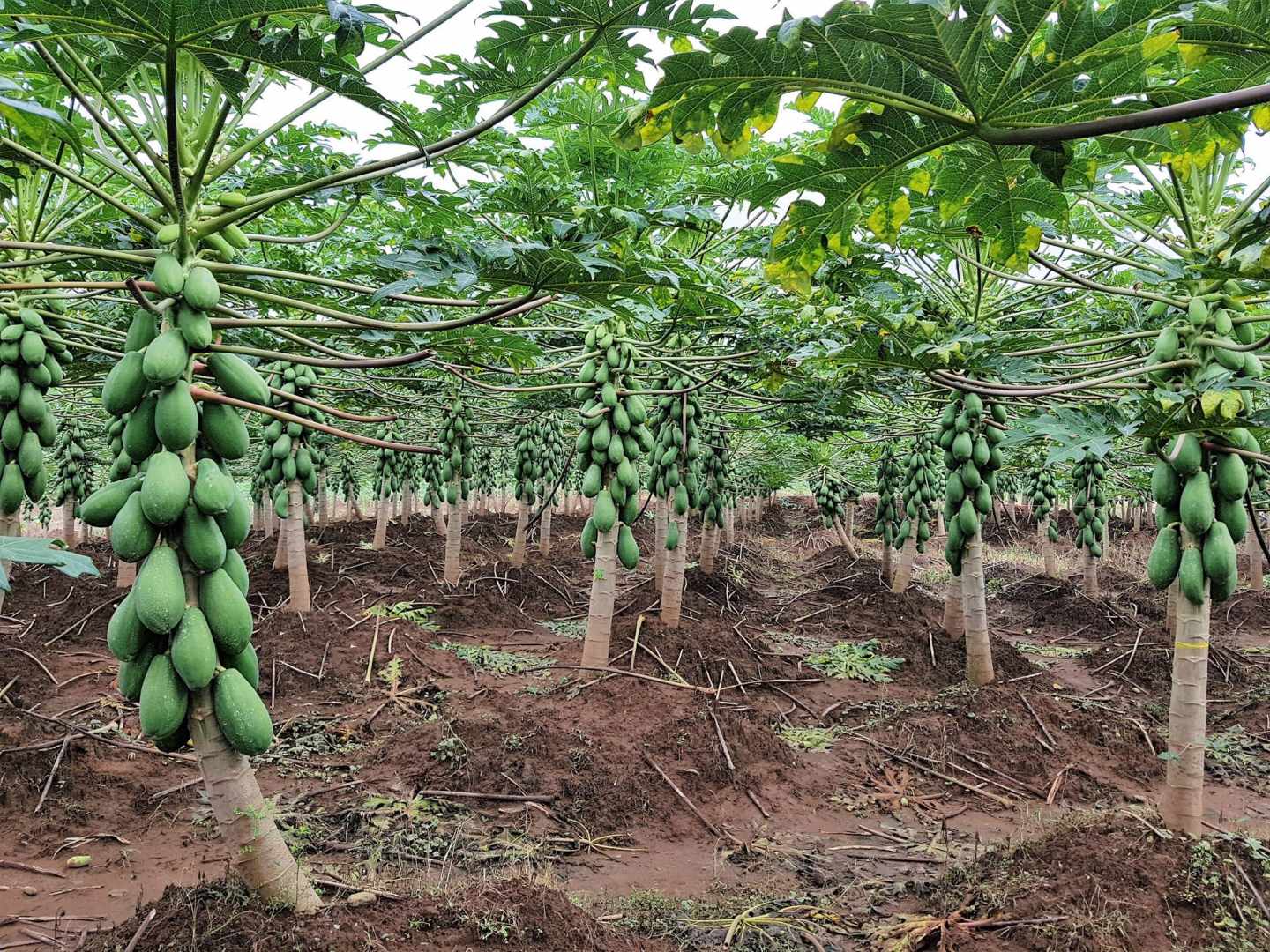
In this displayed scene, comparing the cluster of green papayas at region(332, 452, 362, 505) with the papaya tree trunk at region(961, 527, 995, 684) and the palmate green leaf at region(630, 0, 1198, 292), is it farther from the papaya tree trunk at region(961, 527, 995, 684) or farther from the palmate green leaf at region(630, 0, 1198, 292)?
the palmate green leaf at region(630, 0, 1198, 292)

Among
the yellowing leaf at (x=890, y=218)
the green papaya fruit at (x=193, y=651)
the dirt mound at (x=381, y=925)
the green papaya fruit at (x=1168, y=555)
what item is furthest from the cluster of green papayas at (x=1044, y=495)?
the green papaya fruit at (x=193, y=651)

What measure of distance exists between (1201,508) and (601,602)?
4002mm

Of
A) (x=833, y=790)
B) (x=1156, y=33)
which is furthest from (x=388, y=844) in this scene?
(x=1156, y=33)

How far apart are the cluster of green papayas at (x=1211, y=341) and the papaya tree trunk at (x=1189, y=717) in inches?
37.9

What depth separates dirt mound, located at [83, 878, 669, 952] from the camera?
2.03 metres

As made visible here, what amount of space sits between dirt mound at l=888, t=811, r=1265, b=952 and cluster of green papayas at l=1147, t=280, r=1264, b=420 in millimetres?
1949

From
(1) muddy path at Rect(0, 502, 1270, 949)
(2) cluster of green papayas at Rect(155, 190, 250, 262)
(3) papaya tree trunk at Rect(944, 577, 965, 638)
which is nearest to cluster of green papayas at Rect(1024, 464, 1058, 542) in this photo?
(1) muddy path at Rect(0, 502, 1270, 949)

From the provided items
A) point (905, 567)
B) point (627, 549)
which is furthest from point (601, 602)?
point (905, 567)

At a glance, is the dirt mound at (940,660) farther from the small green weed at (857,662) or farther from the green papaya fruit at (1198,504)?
the green papaya fruit at (1198,504)

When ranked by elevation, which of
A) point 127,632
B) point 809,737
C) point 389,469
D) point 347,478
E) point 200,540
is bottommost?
point 809,737

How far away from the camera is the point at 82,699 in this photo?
5605 mm

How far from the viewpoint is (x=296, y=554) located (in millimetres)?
7414

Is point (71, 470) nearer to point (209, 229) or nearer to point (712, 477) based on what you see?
point (712, 477)

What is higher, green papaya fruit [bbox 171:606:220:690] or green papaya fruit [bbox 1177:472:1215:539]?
green papaya fruit [bbox 1177:472:1215:539]
